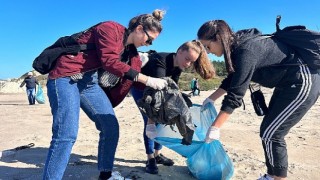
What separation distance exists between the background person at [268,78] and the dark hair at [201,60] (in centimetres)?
53

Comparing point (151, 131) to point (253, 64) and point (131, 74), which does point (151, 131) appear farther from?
point (253, 64)

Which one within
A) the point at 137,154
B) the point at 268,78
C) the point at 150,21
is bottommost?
the point at 137,154

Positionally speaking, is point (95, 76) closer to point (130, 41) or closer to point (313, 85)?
point (130, 41)

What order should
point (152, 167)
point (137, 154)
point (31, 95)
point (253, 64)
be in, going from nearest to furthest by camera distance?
point (253, 64) < point (152, 167) < point (137, 154) < point (31, 95)

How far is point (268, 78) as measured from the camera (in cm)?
313

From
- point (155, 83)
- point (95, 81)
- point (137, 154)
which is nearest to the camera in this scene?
point (155, 83)

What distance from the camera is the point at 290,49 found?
314 cm

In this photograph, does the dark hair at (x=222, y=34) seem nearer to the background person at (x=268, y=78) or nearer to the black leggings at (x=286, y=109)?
the background person at (x=268, y=78)

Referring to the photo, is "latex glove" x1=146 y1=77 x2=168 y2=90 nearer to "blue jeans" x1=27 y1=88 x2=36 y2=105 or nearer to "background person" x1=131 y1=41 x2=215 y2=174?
"background person" x1=131 y1=41 x2=215 y2=174

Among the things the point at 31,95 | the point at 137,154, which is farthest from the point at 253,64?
the point at 31,95

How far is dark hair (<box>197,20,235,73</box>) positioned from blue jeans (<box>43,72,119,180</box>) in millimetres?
1077

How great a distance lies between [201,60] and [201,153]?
0.92 metres

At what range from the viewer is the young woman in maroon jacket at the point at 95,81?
115 inches

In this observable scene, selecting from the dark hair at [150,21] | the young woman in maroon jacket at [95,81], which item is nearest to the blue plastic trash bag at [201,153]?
the young woman in maroon jacket at [95,81]
